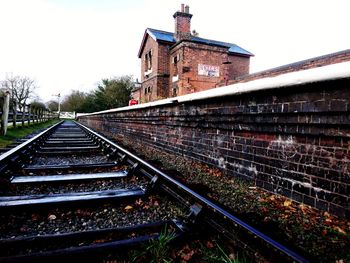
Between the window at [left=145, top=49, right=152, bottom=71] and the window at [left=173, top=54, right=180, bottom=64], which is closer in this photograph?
the window at [left=173, top=54, right=180, bottom=64]

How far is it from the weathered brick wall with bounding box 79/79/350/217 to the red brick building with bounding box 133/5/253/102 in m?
17.4

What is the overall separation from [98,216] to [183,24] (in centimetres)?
2441

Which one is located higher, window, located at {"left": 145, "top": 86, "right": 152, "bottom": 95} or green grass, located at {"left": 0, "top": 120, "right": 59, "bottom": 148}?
window, located at {"left": 145, "top": 86, "right": 152, "bottom": 95}

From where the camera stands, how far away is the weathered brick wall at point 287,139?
2.00 m

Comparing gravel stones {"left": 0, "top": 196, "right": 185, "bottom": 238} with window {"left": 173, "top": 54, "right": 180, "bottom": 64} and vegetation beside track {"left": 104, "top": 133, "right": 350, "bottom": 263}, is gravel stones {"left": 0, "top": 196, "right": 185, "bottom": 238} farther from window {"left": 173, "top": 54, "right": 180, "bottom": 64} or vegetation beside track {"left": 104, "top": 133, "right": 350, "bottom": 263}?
window {"left": 173, "top": 54, "right": 180, "bottom": 64}

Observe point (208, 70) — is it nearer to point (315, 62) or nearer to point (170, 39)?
point (170, 39)

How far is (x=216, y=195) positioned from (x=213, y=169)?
125cm

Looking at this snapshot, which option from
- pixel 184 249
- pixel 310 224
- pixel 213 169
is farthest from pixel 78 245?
pixel 213 169

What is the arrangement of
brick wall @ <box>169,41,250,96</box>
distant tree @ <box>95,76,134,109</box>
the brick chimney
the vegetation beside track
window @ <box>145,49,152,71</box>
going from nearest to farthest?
the vegetation beside track → brick wall @ <box>169,41,250,96</box> → the brick chimney → window @ <box>145,49,152,71</box> → distant tree @ <box>95,76,134,109</box>

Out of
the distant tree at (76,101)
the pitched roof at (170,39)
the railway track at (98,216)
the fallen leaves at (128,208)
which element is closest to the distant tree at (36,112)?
the pitched roof at (170,39)

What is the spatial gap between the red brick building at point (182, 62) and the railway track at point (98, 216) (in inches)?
732

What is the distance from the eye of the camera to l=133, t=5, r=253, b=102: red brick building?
69.1 ft

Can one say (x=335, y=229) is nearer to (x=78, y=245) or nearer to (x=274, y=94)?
(x=274, y=94)

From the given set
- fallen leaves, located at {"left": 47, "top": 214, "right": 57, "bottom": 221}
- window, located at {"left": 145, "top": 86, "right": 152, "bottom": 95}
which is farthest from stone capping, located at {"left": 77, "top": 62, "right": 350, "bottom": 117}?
window, located at {"left": 145, "top": 86, "right": 152, "bottom": 95}
